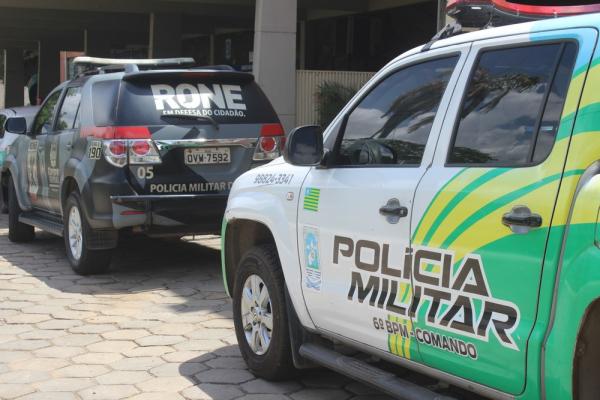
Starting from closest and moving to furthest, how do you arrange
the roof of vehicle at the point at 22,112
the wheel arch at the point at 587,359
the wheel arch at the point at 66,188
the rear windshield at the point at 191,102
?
the wheel arch at the point at 587,359 → the rear windshield at the point at 191,102 → the wheel arch at the point at 66,188 → the roof of vehicle at the point at 22,112

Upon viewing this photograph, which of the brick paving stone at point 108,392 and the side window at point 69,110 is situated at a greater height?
the side window at point 69,110

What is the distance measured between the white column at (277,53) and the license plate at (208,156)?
9976mm

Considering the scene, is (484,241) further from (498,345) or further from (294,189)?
→ (294,189)

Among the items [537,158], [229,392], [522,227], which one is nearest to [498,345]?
[522,227]

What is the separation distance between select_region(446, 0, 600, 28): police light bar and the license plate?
13.9ft

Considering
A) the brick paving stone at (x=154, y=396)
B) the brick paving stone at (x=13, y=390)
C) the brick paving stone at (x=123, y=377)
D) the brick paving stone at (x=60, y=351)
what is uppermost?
the brick paving stone at (x=60, y=351)

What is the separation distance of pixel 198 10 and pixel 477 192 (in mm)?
23375

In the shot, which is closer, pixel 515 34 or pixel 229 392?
pixel 515 34

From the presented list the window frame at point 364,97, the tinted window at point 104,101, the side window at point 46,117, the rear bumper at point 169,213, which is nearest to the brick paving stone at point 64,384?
→ the window frame at point 364,97

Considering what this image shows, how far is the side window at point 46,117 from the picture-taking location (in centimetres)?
913

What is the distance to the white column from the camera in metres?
17.6

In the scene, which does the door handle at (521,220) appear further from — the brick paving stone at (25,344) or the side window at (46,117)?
the side window at (46,117)

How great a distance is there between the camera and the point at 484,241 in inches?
121

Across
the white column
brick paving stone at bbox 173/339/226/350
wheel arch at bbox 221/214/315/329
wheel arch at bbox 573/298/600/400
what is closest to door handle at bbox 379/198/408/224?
wheel arch at bbox 221/214/315/329
